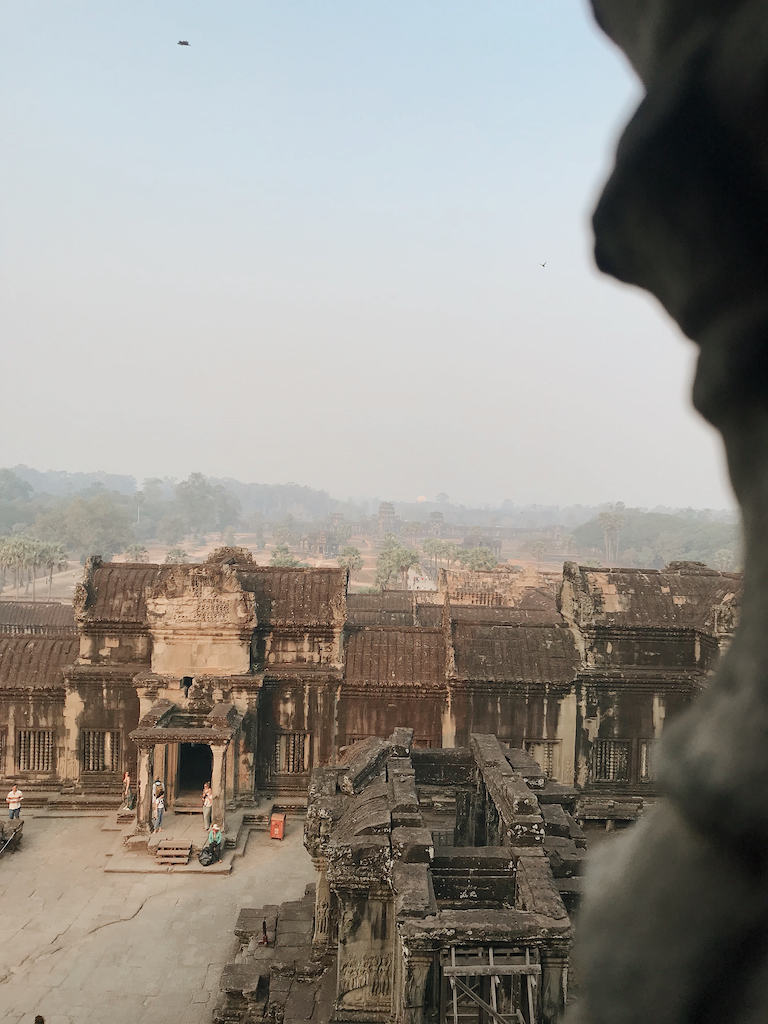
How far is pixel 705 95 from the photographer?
43.0 inches

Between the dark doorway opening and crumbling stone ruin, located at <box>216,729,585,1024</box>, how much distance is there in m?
6.66

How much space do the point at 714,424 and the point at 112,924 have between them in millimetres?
15853

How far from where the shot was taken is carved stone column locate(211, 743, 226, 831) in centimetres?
1680

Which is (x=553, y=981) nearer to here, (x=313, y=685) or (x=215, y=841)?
(x=215, y=841)

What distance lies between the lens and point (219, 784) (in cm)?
1686

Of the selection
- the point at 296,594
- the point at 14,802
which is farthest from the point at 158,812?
the point at 296,594

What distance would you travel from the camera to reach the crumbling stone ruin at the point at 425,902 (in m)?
7.50

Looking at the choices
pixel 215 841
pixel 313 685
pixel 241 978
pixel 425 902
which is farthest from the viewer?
pixel 313 685

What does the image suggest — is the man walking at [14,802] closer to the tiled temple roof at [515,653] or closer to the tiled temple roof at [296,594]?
the tiled temple roof at [296,594]

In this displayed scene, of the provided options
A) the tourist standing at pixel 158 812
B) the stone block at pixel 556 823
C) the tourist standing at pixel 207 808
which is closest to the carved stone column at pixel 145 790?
the tourist standing at pixel 158 812

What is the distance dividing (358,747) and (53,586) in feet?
255

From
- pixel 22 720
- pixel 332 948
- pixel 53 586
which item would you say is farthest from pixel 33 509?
pixel 332 948

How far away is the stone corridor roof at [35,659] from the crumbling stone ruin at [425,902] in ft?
29.1

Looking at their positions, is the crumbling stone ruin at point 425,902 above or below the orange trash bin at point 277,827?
above
